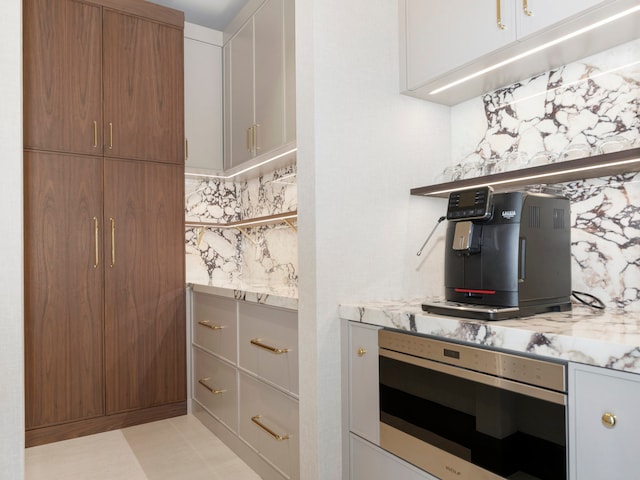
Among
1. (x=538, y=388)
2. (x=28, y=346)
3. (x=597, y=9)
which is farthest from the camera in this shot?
(x=28, y=346)

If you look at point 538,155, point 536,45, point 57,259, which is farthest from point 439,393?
point 57,259

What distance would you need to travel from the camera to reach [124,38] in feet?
9.16

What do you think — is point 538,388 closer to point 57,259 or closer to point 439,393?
point 439,393

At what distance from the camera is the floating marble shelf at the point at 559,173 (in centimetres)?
131

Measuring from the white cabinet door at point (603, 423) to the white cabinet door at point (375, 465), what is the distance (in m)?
0.48

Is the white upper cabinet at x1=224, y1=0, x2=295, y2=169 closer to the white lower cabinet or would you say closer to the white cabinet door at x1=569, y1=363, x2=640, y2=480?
the white lower cabinet

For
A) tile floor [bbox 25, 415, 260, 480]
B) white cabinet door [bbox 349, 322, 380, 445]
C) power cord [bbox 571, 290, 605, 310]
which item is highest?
power cord [bbox 571, 290, 605, 310]

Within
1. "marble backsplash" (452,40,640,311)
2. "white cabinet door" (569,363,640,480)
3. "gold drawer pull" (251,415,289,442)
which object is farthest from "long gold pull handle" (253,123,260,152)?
"white cabinet door" (569,363,640,480)

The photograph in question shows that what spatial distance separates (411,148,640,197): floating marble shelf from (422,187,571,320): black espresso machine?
0.10 m

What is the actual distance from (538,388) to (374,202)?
3.04 feet

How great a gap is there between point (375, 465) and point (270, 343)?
0.69m

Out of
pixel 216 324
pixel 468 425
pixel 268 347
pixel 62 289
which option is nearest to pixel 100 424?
pixel 62 289

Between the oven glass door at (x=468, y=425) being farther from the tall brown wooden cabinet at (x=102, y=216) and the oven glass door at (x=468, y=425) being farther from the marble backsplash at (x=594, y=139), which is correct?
the tall brown wooden cabinet at (x=102, y=216)

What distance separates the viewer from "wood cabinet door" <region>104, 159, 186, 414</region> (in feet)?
8.97
